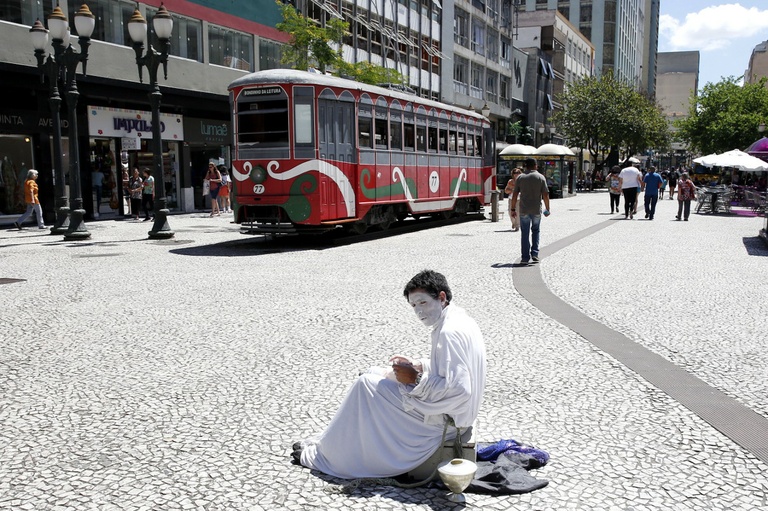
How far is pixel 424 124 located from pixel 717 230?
9163mm

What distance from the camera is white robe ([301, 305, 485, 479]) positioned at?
146 inches

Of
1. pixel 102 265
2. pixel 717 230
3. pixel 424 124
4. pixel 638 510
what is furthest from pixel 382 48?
pixel 638 510

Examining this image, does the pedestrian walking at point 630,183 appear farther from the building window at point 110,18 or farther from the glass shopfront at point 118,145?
the building window at point 110,18

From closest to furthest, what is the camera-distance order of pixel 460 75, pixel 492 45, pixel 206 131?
1. pixel 206 131
2. pixel 460 75
3. pixel 492 45

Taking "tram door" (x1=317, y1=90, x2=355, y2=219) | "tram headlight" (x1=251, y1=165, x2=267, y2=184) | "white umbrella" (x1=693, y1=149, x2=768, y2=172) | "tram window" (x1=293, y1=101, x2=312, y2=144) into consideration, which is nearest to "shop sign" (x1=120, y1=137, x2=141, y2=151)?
"tram headlight" (x1=251, y1=165, x2=267, y2=184)

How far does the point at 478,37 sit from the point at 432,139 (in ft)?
117

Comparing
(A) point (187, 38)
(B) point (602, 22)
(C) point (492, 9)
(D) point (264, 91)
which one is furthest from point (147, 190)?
(B) point (602, 22)

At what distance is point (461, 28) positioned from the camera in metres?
51.2

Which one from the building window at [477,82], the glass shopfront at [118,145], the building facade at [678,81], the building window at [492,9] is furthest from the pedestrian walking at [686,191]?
the building facade at [678,81]

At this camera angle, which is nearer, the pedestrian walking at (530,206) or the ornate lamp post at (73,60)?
the pedestrian walking at (530,206)

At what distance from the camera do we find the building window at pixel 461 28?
1969 inches

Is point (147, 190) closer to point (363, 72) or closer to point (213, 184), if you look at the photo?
point (213, 184)

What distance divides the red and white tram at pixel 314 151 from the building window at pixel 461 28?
1292 inches

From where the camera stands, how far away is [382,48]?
40.5 meters
